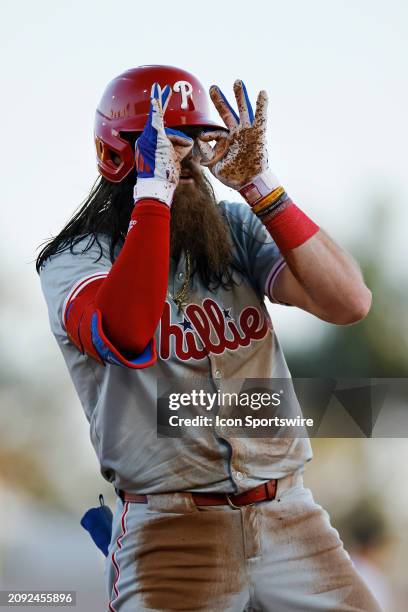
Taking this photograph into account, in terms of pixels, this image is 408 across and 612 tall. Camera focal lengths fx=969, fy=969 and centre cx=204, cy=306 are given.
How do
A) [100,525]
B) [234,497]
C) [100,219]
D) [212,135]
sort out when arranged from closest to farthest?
[234,497]
[212,135]
[100,219]
[100,525]

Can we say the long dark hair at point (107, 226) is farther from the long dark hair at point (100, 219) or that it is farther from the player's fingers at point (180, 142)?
the player's fingers at point (180, 142)

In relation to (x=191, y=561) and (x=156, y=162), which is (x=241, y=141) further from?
(x=191, y=561)

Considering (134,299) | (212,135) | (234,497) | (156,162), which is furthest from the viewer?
(212,135)

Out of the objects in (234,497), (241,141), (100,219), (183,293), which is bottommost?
(234,497)

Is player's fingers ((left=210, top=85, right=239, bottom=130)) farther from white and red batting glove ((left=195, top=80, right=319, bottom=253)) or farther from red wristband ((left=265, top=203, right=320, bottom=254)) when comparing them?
red wristband ((left=265, top=203, right=320, bottom=254))

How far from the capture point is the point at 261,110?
2160mm

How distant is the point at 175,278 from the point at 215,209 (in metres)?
0.22

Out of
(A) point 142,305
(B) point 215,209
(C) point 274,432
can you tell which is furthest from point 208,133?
(C) point 274,432

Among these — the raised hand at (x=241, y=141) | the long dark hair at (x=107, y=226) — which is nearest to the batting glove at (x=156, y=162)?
the raised hand at (x=241, y=141)

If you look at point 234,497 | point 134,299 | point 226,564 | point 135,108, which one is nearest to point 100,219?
point 135,108

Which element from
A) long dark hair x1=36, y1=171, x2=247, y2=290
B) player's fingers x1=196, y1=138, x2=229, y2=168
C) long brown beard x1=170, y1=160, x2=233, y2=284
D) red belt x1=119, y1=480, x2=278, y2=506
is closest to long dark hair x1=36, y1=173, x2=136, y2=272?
long dark hair x1=36, y1=171, x2=247, y2=290

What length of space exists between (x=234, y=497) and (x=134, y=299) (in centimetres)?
53

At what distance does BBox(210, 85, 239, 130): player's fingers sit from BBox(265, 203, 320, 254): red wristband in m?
0.24

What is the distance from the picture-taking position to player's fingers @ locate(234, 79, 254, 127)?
7.15ft
